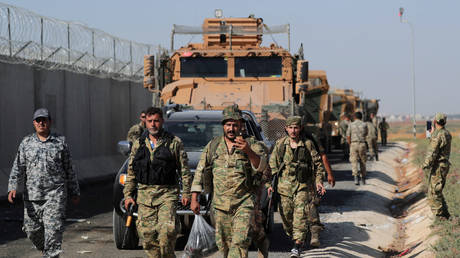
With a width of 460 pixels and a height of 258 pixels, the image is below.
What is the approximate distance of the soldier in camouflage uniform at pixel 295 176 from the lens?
862 cm

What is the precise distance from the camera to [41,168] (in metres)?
7.42

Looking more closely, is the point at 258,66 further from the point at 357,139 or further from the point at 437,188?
the point at 437,188

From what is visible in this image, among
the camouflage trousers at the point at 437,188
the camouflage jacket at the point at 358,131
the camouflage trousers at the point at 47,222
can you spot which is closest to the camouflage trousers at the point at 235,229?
the camouflage trousers at the point at 47,222

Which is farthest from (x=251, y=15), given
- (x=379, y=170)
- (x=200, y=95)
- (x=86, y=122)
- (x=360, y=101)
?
(x=360, y=101)

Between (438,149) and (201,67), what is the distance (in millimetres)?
6222

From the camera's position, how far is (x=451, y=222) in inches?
432

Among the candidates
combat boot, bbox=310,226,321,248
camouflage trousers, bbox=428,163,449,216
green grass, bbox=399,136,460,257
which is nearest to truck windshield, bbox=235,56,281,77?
green grass, bbox=399,136,460,257

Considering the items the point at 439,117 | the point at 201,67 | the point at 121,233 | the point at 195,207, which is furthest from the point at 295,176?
the point at 201,67

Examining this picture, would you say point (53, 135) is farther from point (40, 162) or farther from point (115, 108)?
point (115, 108)

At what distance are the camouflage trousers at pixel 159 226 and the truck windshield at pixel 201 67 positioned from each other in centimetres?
929

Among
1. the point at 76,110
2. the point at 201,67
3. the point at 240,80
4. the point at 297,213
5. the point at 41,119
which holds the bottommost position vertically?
the point at 297,213

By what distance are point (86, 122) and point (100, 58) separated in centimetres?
187

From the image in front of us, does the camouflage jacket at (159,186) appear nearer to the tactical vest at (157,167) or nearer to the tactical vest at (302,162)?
the tactical vest at (157,167)

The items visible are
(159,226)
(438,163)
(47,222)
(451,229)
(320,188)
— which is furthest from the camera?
(438,163)
